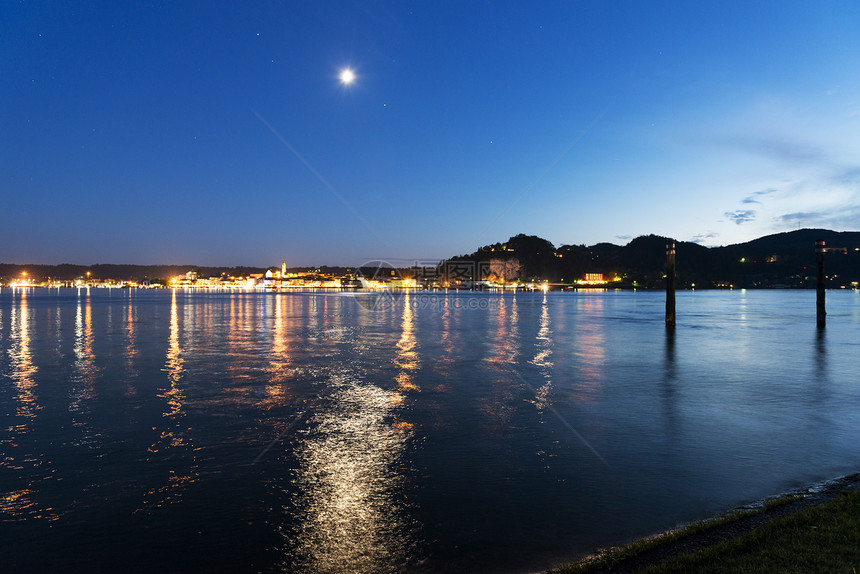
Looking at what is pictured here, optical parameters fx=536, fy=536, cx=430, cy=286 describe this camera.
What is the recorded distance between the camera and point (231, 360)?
20125mm

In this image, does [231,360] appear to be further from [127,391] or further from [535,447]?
[535,447]

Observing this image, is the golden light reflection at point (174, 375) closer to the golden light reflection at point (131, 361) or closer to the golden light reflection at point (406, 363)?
the golden light reflection at point (131, 361)

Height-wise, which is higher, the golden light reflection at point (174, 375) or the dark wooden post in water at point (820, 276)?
the dark wooden post in water at point (820, 276)

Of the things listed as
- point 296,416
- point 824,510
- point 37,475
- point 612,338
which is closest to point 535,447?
point 824,510

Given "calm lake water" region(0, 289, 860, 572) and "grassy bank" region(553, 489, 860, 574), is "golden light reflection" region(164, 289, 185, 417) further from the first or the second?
"grassy bank" region(553, 489, 860, 574)

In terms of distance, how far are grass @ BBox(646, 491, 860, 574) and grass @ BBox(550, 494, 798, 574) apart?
44 centimetres

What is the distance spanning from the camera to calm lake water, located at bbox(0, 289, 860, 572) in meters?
5.75

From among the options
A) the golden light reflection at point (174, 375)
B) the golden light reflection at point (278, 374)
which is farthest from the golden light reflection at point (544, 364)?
the golden light reflection at point (174, 375)

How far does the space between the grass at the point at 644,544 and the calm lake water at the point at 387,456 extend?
323 millimetres

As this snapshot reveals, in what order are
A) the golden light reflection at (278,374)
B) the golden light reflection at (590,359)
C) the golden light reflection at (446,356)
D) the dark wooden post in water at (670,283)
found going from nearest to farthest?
the golden light reflection at (278,374) → the golden light reflection at (590,359) → the golden light reflection at (446,356) → the dark wooden post in water at (670,283)

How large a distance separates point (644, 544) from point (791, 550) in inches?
48.8

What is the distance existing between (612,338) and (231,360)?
66.7 feet

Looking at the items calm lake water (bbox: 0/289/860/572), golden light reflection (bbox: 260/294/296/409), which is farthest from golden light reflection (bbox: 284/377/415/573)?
golden light reflection (bbox: 260/294/296/409)

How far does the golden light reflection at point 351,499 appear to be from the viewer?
5.38 meters
